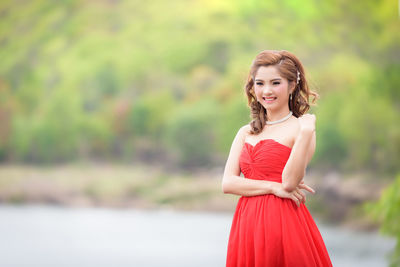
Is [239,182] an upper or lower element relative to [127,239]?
lower

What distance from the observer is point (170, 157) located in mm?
12406

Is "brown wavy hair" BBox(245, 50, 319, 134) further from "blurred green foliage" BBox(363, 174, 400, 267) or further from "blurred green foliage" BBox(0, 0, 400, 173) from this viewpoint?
"blurred green foliage" BBox(0, 0, 400, 173)

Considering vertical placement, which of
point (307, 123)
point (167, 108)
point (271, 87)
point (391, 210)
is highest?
point (167, 108)

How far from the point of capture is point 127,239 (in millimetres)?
10578

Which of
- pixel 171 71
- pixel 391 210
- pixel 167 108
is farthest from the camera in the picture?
pixel 171 71

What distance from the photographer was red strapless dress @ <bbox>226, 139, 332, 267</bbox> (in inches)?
62.8

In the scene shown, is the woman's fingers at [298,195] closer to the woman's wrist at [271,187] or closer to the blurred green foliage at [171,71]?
the woman's wrist at [271,187]

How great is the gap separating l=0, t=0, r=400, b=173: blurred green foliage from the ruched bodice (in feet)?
34.4

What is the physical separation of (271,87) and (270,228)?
17.4 inches

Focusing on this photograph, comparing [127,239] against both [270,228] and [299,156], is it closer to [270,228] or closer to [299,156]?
[270,228]

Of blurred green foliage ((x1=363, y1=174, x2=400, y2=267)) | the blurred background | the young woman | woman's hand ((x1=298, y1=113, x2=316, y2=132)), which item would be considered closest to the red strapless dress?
the young woman

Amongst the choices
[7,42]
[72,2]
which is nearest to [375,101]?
[72,2]

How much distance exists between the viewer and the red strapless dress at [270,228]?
1.60 meters

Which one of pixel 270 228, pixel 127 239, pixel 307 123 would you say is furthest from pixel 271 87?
pixel 127 239
